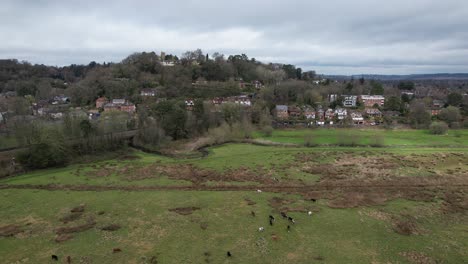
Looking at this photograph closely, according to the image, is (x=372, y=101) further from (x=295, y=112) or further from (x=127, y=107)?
(x=127, y=107)

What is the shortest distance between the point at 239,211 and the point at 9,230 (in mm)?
17941

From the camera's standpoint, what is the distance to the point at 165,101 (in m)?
58.1

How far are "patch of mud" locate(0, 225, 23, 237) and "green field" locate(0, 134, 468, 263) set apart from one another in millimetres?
115

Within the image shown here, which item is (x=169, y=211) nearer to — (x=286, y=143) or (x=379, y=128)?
(x=286, y=143)

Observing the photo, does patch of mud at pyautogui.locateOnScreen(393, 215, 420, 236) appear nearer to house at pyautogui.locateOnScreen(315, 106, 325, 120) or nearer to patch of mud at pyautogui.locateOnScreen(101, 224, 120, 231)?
patch of mud at pyautogui.locateOnScreen(101, 224, 120, 231)

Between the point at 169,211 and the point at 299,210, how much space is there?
450 inches

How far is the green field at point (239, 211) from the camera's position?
767 inches

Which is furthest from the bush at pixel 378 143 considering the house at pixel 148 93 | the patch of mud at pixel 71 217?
the house at pixel 148 93

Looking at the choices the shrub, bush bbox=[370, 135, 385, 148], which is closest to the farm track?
bush bbox=[370, 135, 385, 148]

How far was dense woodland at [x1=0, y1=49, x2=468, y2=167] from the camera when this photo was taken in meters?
45.3

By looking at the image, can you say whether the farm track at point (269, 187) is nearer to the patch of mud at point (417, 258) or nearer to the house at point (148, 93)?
the patch of mud at point (417, 258)

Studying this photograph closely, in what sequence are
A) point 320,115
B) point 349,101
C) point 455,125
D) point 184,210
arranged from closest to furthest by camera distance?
1. point 184,210
2. point 455,125
3. point 320,115
4. point 349,101

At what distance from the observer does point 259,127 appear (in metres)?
66.8

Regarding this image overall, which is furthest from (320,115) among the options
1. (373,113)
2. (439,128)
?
(439,128)
